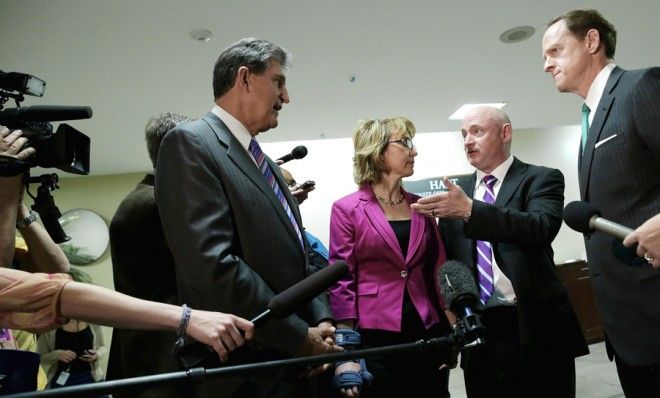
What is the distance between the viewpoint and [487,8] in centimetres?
327

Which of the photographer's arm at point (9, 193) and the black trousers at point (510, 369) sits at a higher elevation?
the photographer's arm at point (9, 193)

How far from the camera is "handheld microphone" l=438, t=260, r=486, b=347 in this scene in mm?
1185

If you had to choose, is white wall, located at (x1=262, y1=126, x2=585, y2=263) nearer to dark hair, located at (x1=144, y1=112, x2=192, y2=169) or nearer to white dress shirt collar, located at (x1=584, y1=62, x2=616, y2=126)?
dark hair, located at (x1=144, y1=112, x2=192, y2=169)

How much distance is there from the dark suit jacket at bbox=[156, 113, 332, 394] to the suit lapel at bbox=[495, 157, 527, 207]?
983 mm

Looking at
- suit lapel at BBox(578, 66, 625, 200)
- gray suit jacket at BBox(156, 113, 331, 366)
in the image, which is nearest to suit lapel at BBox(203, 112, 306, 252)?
gray suit jacket at BBox(156, 113, 331, 366)

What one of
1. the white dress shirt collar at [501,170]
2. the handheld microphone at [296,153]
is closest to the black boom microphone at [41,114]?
the handheld microphone at [296,153]

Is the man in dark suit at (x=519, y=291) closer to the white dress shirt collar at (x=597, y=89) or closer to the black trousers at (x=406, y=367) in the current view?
the black trousers at (x=406, y=367)

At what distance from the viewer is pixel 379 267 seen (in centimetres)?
180

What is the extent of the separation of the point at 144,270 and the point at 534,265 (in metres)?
1.42

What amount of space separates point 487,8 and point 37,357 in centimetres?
338

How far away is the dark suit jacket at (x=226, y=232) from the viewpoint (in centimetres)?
109

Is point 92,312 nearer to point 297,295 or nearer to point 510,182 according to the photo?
point 297,295

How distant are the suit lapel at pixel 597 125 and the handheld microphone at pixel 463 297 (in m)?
0.50

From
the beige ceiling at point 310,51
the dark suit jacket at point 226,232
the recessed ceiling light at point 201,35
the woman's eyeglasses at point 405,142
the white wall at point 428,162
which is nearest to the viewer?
the dark suit jacket at point 226,232
